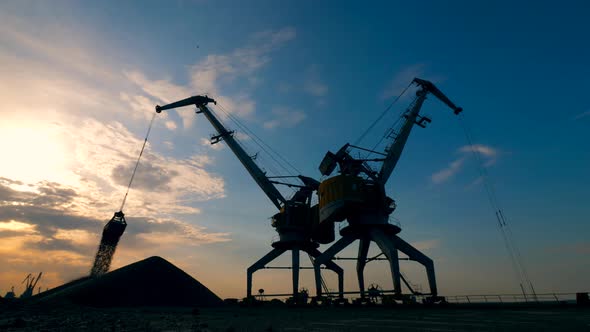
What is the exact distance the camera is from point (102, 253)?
4184 centimetres

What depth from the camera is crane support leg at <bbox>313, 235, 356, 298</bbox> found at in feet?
124

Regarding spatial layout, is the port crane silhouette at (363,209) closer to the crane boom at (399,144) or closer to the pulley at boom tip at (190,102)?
the crane boom at (399,144)

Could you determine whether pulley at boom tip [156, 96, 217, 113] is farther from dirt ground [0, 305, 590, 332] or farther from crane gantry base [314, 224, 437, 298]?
dirt ground [0, 305, 590, 332]

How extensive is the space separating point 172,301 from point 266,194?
21.1 meters

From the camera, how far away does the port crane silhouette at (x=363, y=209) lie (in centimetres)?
3600

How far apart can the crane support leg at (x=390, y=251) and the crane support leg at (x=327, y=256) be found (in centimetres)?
358

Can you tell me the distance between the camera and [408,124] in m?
45.7

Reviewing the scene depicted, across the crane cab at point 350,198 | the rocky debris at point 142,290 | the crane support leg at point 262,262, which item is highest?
the crane cab at point 350,198

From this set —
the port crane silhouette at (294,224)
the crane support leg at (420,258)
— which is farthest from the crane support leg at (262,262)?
the crane support leg at (420,258)

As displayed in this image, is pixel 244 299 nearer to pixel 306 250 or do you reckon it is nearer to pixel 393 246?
pixel 306 250

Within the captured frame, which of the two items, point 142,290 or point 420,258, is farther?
point 142,290

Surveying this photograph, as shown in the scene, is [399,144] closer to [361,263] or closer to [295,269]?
[361,263]

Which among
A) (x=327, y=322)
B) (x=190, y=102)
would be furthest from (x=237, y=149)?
(x=327, y=322)

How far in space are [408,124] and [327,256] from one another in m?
22.6
